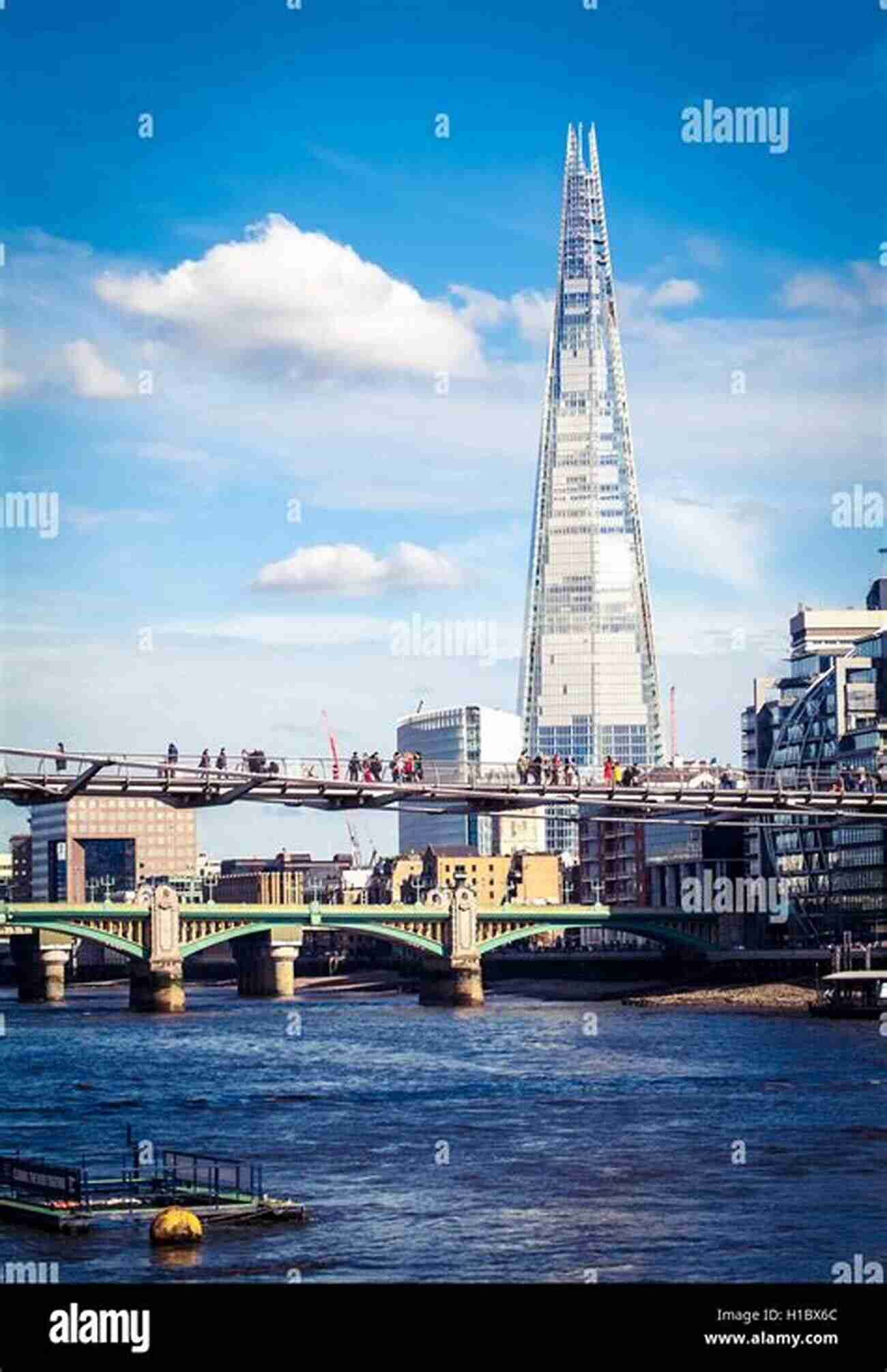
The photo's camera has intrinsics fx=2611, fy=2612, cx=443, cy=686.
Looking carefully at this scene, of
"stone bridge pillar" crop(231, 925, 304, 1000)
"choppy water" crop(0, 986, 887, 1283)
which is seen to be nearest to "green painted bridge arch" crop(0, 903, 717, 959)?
"stone bridge pillar" crop(231, 925, 304, 1000)

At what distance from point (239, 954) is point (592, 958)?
25013 mm

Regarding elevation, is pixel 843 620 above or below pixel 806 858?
above

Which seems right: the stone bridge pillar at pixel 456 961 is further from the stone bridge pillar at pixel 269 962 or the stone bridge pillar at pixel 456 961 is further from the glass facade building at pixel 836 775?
the glass facade building at pixel 836 775

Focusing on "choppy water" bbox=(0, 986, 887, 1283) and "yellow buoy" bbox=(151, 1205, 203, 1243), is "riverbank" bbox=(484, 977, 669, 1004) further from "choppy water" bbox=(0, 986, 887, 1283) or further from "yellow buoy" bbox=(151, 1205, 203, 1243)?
"yellow buoy" bbox=(151, 1205, 203, 1243)

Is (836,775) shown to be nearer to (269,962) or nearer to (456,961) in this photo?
(456,961)

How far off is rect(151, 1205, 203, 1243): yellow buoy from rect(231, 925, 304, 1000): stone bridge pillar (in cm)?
13154

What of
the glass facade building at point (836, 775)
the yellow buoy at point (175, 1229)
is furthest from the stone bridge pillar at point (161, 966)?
Answer: the yellow buoy at point (175, 1229)

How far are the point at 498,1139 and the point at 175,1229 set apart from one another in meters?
21.1

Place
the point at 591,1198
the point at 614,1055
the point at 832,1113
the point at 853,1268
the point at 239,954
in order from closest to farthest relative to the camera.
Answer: the point at 853,1268 → the point at 591,1198 → the point at 832,1113 → the point at 614,1055 → the point at 239,954

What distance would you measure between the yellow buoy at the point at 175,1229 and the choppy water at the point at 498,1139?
12.1 inches

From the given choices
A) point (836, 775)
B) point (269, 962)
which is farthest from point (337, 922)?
point (836, 775)
